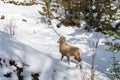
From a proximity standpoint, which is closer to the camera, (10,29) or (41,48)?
(41,48)

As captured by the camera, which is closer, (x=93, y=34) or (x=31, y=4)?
(x=93, y=34)

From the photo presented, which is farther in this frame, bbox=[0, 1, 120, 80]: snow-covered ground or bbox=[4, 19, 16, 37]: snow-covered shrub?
bbox=[4, 19, 16, 37]: snow-covered shrub

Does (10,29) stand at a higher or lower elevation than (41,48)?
higher

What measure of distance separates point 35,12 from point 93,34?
19.8 feet

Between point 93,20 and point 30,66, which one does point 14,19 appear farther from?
point 30,66

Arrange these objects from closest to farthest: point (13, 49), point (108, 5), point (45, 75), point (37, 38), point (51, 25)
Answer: point (45, 75)
point (13, 49)
point (37, 38)
point (108, 5)
point (51, 25)

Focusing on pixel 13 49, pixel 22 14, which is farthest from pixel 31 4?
pixel 13 49

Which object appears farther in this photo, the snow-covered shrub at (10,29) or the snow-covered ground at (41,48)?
the snow-covered shrub at (10,29)

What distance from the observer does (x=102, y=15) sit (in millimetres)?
17172

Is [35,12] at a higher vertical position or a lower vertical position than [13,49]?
higher

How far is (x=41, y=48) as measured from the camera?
470 inches

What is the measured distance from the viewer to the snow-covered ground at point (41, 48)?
4910 millimetres

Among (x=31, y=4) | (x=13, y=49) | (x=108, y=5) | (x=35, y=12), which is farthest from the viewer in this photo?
(x=31, y=4)

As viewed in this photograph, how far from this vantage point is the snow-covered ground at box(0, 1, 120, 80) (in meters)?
4.91
